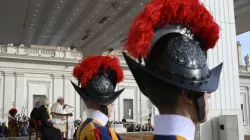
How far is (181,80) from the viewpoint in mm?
1442

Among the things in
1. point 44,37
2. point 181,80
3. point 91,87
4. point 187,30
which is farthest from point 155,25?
point 44,37

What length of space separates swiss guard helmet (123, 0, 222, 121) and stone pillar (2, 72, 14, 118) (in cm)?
2980

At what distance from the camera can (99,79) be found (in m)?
3.82

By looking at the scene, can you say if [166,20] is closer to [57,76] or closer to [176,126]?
[176,126]

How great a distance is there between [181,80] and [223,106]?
463cm

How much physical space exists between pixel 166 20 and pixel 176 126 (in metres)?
0.44

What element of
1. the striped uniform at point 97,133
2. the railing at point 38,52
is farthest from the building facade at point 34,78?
the striped uniform at point 97,133

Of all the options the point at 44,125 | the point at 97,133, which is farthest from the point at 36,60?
the point at 97,133

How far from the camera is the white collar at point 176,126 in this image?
4.76 feet

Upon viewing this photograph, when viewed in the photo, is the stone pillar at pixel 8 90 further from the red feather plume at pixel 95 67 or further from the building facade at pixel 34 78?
the red feather plume at pixel 95 67

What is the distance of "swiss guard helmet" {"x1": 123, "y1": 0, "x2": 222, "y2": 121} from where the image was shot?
146 centimetres

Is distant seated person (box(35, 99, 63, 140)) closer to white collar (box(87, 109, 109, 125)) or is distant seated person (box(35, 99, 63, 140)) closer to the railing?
white collar (box(87, 109, 109, 125))

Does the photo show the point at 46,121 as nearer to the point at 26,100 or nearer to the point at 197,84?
the point at 197,84

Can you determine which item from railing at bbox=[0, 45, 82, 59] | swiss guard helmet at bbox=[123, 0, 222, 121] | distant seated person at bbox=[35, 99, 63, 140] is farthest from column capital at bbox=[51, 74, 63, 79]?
swiss guard helmet at bbox=[123, 0, 222, 121]
